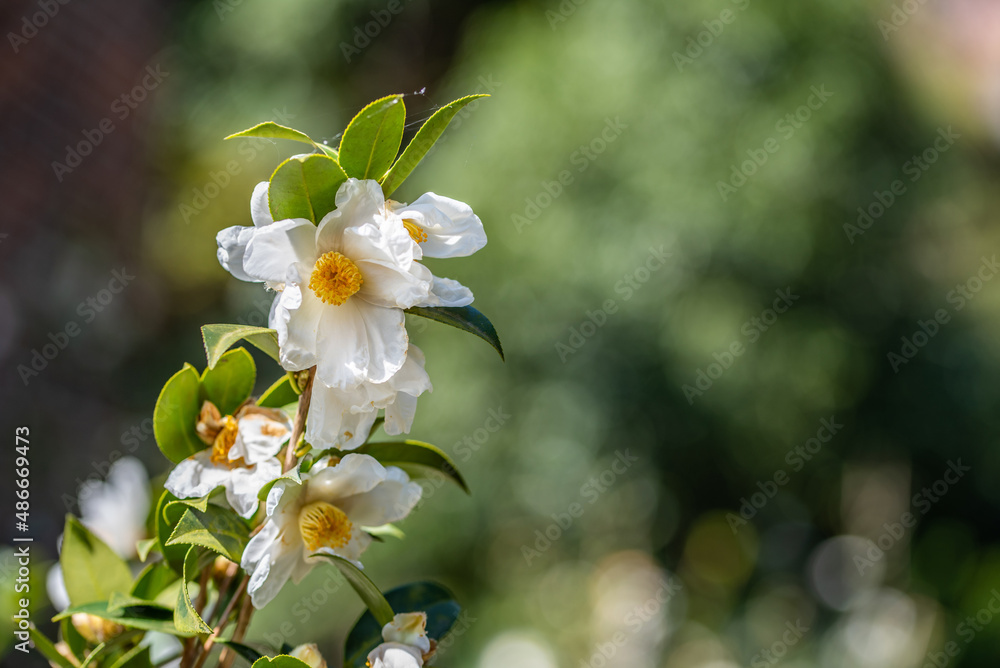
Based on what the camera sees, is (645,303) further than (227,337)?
Yes

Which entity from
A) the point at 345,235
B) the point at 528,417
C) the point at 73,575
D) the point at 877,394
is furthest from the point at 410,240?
the point at 877,394

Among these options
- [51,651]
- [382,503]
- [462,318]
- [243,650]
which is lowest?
[51,651]

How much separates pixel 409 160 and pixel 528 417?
223 cm

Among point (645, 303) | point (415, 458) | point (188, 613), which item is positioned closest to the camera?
point (188, 613)

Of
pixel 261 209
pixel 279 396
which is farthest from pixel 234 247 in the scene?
pixel 279 396

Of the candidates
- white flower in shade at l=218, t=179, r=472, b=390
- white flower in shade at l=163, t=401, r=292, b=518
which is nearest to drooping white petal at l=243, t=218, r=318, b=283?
white flower in shade at l=218, t=179, r=472, b=390

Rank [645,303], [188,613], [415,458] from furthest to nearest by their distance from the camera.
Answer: [645,303]
[415,458]
[188,613]

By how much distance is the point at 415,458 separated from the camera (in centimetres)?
50

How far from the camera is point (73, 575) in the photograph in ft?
1.78

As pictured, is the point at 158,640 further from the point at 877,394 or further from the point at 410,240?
the point at 877,394

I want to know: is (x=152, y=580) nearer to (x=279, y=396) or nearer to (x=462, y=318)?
(x=279, y=396)

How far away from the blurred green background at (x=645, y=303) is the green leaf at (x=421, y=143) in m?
2.05

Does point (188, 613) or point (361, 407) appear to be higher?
point (361, 407)

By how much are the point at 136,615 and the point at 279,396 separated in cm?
16
